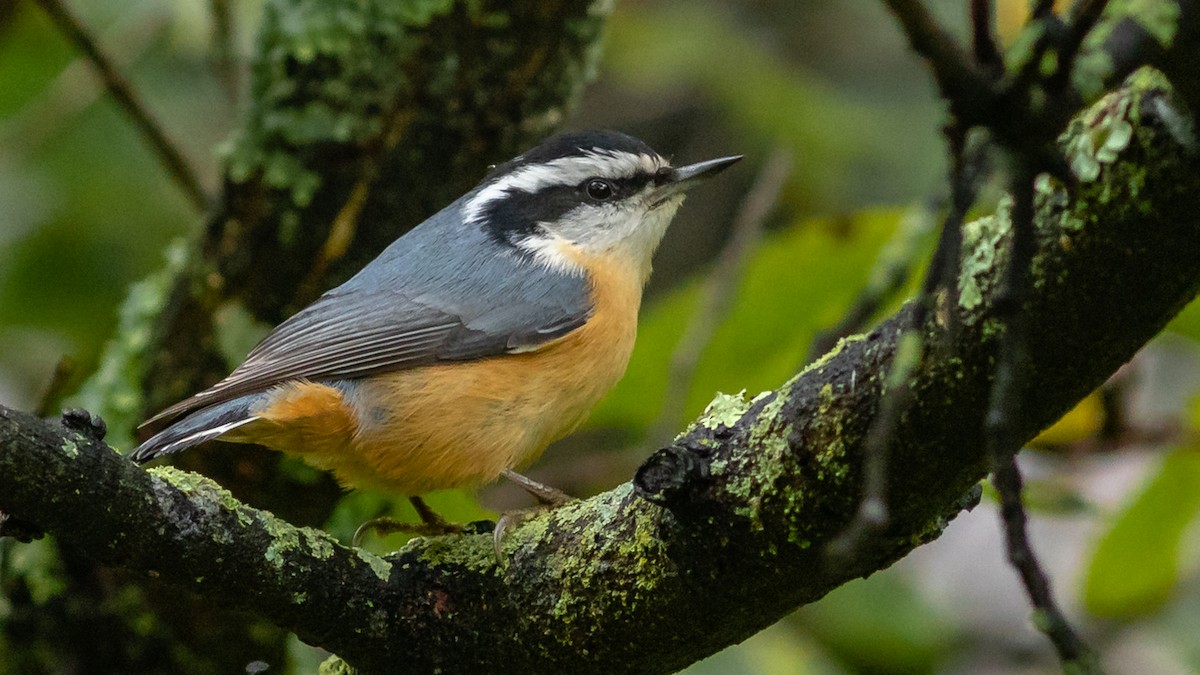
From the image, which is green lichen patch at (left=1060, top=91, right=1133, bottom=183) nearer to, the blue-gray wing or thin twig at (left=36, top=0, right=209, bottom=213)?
the blue-gray wing

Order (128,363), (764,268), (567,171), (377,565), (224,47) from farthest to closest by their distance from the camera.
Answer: (224,47), (128,363), (567,171), (764,268), (377,565)

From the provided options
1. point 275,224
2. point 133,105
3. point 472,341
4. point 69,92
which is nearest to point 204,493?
point 472,341

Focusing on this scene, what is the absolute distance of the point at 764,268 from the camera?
3.64m

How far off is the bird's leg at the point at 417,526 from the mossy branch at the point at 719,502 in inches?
5.8

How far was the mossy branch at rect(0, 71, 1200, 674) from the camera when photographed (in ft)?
5.16

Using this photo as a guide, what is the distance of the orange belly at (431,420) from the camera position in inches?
Answer: 120

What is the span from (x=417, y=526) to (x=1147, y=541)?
1.96 metres

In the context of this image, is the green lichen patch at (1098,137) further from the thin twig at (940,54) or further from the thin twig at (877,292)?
the thin twig at (877,292)

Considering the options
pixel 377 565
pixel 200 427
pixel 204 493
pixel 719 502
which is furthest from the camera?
pixel 200 427

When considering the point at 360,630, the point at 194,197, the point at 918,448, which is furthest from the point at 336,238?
the point at 918,448

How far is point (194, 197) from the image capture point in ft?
14.1

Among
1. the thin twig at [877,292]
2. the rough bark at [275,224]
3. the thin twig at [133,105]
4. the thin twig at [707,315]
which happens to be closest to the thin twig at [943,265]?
the thin twig at [877,292]

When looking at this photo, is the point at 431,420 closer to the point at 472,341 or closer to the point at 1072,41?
the point at 472,341

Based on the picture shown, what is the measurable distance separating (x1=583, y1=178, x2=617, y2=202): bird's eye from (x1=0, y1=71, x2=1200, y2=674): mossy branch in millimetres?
1428
